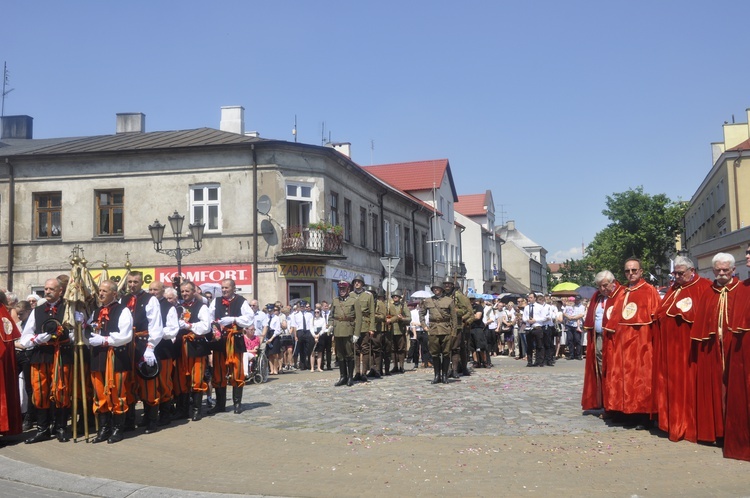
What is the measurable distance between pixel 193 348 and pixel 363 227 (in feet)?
84.3

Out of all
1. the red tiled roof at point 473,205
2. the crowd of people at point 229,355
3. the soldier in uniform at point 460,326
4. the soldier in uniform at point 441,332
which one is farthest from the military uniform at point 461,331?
the red tiled roof at point 473,205

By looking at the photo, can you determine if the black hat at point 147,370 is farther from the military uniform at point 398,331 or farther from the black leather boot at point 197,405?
the military uniform at point 398,331

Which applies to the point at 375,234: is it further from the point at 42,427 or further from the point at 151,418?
the point at 42,427

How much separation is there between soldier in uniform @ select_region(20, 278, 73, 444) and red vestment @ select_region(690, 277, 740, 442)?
7.51 meters

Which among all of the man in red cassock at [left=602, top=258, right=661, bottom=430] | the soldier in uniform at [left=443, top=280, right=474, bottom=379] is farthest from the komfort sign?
the man in red cassock at [left=602, top=258, right=661, bottom=430]

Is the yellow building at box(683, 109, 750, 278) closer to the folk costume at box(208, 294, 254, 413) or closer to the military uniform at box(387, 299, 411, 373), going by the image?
the military uniform at box(387, 299, 411, 373)

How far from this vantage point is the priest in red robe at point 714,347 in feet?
26.5

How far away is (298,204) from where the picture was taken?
96.3 ft

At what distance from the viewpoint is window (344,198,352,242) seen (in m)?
33.0

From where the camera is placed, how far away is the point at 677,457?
7688mm

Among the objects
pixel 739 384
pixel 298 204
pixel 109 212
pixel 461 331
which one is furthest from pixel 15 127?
pixel 739 384

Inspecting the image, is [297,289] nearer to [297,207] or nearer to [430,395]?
[297,207]

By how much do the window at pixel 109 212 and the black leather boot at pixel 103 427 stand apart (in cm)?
2078

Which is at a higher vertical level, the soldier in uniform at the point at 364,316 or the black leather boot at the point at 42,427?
the soldier in uniform at the point at 364,316
